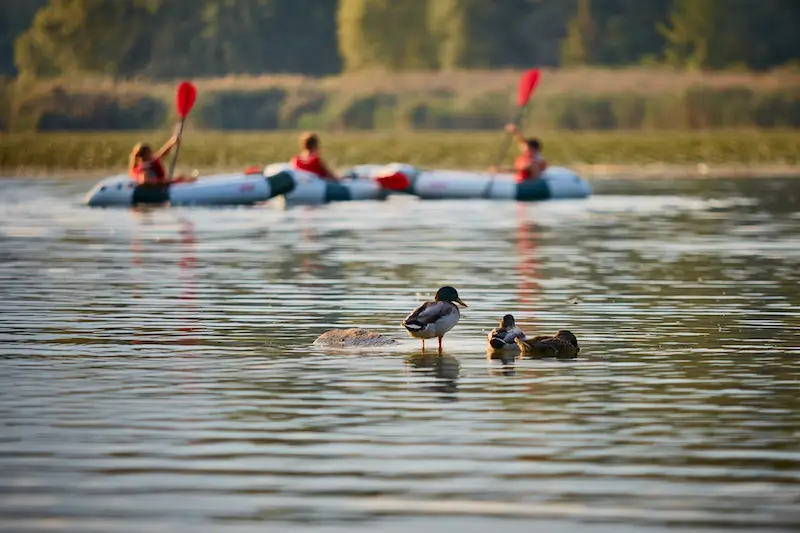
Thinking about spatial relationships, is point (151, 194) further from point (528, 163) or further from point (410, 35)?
point (410, 35)

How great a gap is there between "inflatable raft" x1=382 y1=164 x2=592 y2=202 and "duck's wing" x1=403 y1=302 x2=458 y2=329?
20.3 meters

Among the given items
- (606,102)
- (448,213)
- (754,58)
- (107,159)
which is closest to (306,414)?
(448,213)

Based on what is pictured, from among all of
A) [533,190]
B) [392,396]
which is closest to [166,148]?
[533,190]

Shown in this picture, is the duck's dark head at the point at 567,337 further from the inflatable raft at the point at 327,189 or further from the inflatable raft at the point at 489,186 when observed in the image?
the inflatable raft at the point at 489,186

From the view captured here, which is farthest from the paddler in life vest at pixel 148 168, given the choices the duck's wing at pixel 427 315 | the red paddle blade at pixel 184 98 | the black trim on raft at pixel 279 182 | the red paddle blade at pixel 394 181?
the duck's wing at pixel 427 315

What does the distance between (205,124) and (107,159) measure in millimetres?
33139

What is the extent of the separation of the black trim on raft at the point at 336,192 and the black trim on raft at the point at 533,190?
2.56 m

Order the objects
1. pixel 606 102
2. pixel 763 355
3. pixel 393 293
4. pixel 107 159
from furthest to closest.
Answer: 1. pixel 606 102
2. pixel 107 159
3. pixel 393 293
4. pixel 763 355

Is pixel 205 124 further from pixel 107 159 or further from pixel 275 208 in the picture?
pixel 275 208

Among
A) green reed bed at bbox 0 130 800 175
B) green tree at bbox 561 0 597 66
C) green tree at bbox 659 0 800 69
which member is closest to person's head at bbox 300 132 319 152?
green reed bed at bbox 0 130 800 175

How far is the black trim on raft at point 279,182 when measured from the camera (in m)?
31.9

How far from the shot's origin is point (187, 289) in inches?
712

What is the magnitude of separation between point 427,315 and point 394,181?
796 inches

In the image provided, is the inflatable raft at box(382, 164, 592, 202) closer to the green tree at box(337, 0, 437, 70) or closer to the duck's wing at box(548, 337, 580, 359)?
the duck's wing at box(548, 337, 580, 359)
